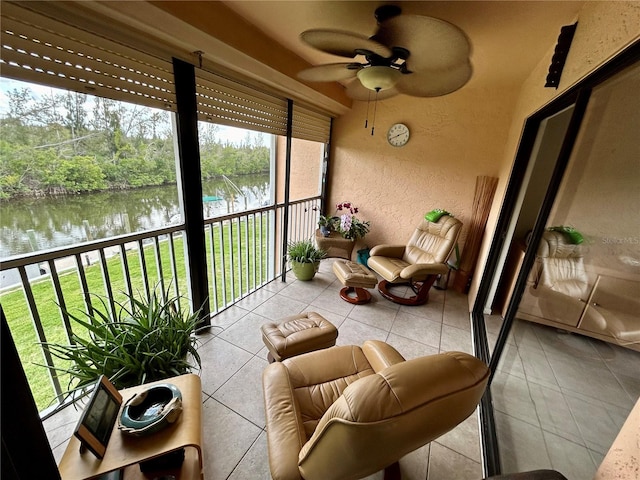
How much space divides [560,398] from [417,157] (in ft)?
9.17

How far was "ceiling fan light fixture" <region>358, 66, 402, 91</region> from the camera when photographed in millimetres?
1421

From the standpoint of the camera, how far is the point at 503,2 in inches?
52.2

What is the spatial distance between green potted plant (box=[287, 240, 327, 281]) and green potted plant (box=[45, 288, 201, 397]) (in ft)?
5.89

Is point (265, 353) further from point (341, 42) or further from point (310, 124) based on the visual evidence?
point (310, 124)

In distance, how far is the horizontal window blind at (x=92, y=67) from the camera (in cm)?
98

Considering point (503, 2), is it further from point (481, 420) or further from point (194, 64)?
point (481, 420)

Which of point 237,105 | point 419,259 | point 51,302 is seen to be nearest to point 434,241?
point 419,259

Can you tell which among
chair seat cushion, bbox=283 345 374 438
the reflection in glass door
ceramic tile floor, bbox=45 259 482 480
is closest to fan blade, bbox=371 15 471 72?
the reflection in glass door

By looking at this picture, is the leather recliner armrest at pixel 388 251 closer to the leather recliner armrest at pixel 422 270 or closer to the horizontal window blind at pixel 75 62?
the leather recliner armrest at pixel 422 270

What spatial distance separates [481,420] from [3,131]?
284 centimetres

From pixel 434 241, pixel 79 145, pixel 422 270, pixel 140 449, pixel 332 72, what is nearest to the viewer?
pixel 140 449

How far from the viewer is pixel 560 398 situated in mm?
1218

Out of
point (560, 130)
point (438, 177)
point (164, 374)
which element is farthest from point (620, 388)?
point (438, 177)

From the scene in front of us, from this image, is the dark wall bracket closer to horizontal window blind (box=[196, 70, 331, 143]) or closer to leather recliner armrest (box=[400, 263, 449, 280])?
leather recliner armrest (box=[400, 263, 449, 280])
